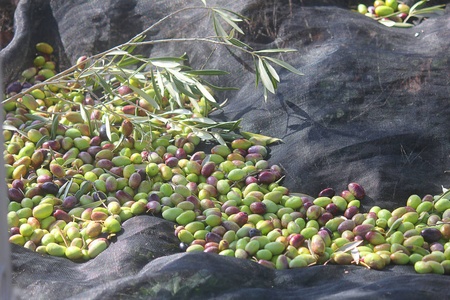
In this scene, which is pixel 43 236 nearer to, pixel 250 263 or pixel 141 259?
pixel 141 259

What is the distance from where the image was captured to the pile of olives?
142 centimetres

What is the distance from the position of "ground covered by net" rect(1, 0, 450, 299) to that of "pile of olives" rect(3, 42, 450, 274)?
2.7 inches

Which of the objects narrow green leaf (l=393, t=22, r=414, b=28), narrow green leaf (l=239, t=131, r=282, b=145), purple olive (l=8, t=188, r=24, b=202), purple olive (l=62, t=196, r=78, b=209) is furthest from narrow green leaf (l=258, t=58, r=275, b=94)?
narrow green leaf (l=393, t=22, r=414, b=28)

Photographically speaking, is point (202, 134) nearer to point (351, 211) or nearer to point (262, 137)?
point (262, 137)

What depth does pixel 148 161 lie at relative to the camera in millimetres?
1860

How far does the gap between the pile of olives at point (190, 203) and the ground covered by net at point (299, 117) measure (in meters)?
0.07

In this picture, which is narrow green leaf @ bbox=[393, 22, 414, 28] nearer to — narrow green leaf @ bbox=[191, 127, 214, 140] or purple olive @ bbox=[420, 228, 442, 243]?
narrow green leaf @ bbox=[191, 127, 214, 140]

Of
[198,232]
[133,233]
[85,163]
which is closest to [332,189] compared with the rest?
[198,232]

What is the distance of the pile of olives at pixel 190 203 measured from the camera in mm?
1423

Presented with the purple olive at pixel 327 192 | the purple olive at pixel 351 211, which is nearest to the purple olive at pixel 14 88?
the purple olive at pixel 327 192

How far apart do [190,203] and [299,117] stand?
21.3 inches

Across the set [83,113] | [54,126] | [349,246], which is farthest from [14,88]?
[349,246]

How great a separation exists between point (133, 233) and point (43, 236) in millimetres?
284

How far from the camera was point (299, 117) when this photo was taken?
1874mm
